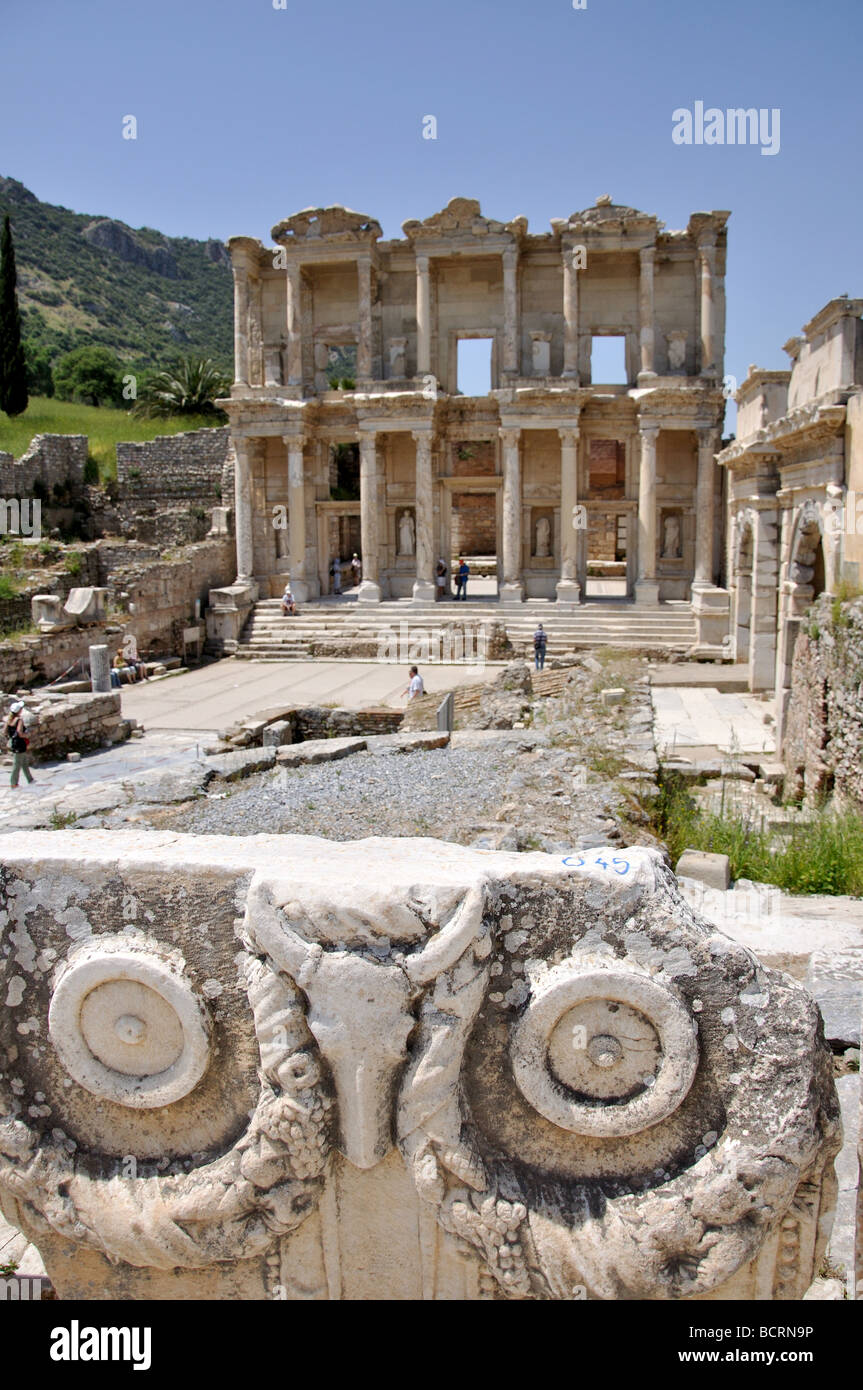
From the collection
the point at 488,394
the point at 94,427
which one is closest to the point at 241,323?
the point at 488,394

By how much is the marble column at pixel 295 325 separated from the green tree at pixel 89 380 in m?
20.1

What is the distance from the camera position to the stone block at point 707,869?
7.16m

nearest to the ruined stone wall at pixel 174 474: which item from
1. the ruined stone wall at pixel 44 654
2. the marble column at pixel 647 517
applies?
the ruined stone wall at pixel 44 654

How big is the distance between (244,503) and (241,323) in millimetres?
5037

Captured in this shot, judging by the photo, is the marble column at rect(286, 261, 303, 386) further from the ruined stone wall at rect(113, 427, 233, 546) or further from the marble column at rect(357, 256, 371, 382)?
the ruined stone wall at rect(113, 427, 233, 546)

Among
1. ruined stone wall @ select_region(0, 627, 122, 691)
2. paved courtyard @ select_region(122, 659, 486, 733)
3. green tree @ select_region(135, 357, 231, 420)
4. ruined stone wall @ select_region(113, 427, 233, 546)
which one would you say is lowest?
paved courtyard @ select_region(122, 659, 486, 733)

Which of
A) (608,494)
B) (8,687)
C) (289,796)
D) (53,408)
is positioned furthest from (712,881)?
(53,408)

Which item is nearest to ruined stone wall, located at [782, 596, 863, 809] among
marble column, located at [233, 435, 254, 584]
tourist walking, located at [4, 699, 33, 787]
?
tourist walking, located at [4, 699, 33, 787]

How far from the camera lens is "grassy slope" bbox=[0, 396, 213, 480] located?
108 feet

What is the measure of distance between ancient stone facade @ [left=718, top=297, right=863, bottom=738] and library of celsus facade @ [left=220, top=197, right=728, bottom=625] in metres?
7.00

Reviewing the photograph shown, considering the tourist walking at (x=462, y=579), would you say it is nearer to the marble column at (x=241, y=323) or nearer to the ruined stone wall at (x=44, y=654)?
the marble column at (x=241, y=323)

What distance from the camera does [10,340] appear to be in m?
33.9
